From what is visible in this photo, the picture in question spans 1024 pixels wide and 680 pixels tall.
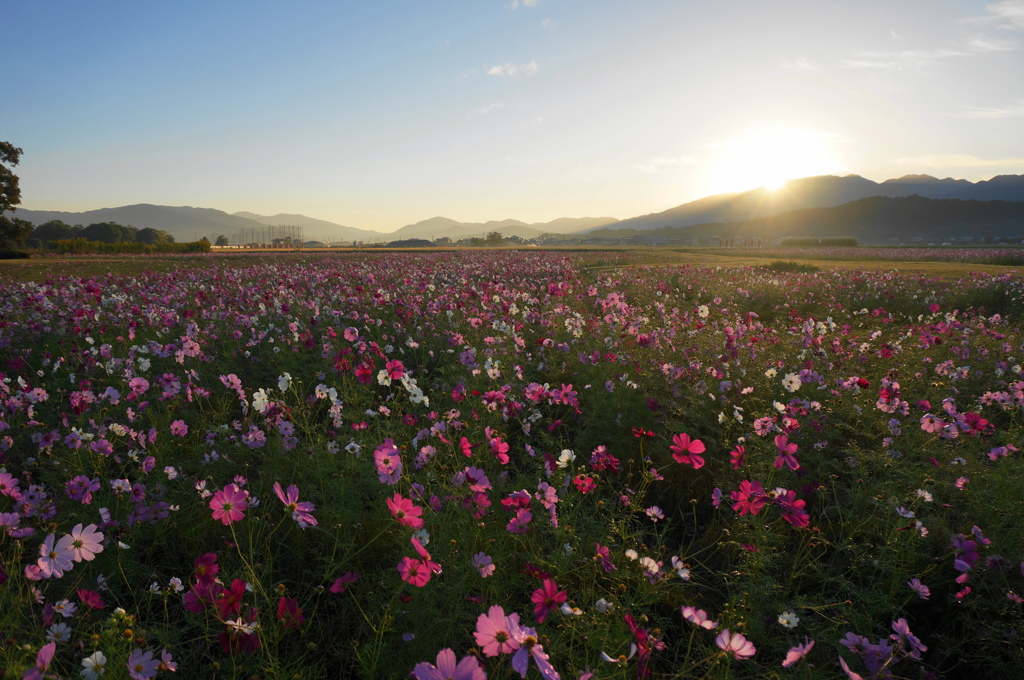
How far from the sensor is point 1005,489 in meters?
2.51

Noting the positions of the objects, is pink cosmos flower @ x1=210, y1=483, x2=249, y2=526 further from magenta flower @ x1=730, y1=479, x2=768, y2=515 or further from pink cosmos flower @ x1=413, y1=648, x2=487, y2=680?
magenta flower @ x1=730, y1=479, x2=768, y2=515

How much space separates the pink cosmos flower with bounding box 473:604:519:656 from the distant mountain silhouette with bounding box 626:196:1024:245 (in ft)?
434

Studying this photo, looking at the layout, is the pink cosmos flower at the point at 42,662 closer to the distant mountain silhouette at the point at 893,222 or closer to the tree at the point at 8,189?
the tree at the point at 8,189

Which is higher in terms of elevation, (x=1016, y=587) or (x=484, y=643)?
(x=484, y=643)

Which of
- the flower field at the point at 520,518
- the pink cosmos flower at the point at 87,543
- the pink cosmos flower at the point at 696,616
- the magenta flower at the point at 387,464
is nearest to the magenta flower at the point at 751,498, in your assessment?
the flower field at the point at 520,518

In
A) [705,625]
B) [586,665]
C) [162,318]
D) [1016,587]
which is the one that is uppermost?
[162,318]

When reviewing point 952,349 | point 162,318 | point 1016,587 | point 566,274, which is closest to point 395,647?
point 1016,587

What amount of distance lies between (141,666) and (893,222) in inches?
6825

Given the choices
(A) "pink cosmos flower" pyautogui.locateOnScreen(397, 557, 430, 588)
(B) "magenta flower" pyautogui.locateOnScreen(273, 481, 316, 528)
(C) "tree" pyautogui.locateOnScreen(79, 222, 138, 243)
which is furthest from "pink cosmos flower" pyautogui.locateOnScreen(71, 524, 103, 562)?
(C) "tree" pyautogui.locateOnScreen(79, 222, 138, 243)

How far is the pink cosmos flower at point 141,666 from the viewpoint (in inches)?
53.3

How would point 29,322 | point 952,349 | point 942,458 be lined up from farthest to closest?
1. point 29,322
2. point 952,349
3. point 942,458

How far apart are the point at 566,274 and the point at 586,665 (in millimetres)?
11317

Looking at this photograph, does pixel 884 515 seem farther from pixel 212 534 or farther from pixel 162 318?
pixel 162 318

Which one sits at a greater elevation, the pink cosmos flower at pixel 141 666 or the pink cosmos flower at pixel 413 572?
the pink cosmos flower at pixel 413 572
